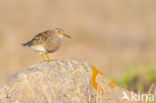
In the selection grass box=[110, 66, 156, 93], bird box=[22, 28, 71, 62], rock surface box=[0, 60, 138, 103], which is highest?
bird box=[22, 28, 71, 62]

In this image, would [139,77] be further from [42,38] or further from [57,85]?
[57,85]

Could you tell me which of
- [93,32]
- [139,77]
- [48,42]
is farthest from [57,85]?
[93,32]

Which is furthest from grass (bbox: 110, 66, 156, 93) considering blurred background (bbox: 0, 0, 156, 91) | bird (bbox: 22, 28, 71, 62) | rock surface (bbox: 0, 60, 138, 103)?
rock surface (bbox: 0, 60, 138, 103)

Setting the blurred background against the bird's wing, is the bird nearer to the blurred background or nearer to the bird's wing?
the bird's wing

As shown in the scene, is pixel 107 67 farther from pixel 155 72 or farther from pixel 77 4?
pixel 77 4

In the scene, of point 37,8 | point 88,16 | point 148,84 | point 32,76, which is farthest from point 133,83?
point 37,8

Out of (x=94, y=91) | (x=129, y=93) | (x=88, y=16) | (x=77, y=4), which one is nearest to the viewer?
(x=94, y=91)

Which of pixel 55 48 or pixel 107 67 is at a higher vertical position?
pixel 55 48
